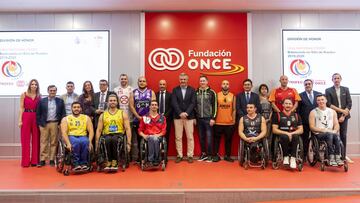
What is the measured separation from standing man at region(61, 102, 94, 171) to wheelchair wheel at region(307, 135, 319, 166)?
3.17 m

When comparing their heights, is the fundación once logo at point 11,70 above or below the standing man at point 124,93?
above

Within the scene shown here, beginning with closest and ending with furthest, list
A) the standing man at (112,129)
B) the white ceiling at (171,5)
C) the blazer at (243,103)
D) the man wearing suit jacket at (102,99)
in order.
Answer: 1. the standing man at (112,129)
2. the man wearing suit jacket at (102,99)
3. the blazer at (243,103)
4. the white ceiling at (171,5)

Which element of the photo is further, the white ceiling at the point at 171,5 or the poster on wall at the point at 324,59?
the poster on wall at the point at 324,59

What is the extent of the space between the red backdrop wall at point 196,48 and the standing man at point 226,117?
44 cm

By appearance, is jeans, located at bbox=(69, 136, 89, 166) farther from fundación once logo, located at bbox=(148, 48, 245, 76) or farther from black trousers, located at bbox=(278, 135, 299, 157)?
black trousers, located at bbox=(278, 135, 299, 157)

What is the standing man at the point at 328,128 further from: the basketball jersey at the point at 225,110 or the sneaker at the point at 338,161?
the basketball jersey at the point at 225,110

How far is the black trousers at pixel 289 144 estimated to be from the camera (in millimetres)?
4141

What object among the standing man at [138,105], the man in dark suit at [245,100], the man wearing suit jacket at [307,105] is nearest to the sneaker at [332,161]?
the man wearing suit jacket at [307,105]

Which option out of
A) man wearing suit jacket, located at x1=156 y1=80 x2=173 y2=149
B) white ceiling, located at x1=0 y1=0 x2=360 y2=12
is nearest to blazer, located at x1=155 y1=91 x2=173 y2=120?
man wearing suit jacket, located at x1=156 y1=80 x2=173 y2=149

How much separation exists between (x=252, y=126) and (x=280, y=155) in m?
0.57

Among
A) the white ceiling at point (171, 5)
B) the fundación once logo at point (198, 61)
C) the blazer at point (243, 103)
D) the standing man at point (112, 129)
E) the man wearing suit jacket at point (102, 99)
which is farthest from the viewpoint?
the fundación once logo at point (198, 61)

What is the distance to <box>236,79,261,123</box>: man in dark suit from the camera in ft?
15.9

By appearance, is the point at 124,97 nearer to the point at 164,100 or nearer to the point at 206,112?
the point at 164,100

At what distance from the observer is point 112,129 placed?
4211mm
